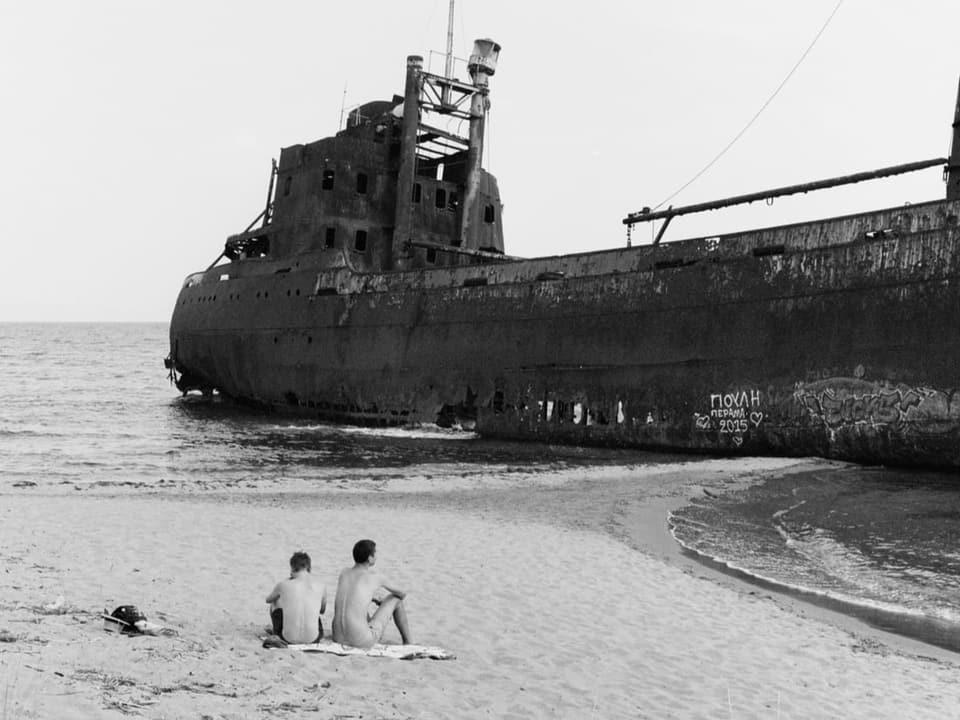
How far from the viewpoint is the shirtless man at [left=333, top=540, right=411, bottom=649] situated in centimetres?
521

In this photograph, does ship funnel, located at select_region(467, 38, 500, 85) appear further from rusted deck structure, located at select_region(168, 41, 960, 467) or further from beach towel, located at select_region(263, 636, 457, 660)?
beach towel, located at select_region(263, 636, 457, 660)

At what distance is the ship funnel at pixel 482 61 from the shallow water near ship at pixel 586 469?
1176 centimetres

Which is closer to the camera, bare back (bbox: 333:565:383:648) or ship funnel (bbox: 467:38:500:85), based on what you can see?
bare back (bbox: 333:565:383:648)

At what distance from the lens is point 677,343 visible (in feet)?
56.7

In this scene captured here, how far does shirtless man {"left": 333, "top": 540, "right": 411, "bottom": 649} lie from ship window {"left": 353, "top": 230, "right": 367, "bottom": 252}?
21.3 meters

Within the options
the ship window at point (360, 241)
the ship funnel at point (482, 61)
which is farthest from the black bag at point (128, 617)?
the ship funnel at point (482, 61)

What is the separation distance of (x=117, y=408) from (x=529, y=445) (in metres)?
19.4

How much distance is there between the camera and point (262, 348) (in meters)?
26.3

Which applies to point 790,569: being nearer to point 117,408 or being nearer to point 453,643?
point 453,643

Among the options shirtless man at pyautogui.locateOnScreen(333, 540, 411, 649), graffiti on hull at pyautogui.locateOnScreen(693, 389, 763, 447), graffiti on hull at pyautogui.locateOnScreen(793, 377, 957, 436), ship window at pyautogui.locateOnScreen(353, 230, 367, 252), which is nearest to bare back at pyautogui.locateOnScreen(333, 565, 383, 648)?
shirtless man at pyautogui.locateOnScreen(333, 540, 411, 649)

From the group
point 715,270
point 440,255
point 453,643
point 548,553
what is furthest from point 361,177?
point 453,643

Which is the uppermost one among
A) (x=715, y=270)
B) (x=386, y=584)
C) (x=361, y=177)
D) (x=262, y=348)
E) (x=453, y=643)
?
(x=361, y=177)

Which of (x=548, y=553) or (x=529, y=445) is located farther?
(x=529, y=445)

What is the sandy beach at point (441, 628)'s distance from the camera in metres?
4.39
